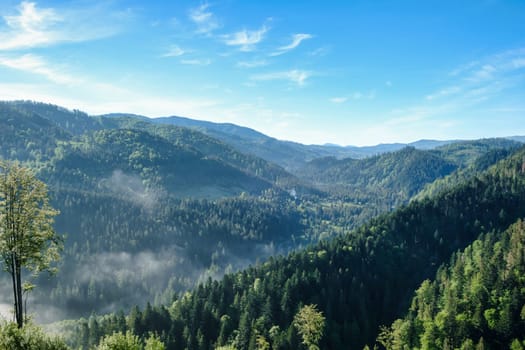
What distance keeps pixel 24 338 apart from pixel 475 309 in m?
138

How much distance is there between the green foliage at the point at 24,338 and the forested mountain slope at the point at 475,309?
10853cm

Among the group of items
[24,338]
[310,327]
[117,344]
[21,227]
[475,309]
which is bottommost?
[475,309]

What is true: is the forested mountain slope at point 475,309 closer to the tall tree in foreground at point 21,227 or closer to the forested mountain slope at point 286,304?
the forested mountain slope at point 286,304

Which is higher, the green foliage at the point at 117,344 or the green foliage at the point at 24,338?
the green foliage at the point at 24,338

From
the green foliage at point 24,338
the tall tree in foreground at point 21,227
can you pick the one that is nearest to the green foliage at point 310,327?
the green foliage at point 24,338

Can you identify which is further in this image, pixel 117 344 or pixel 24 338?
pixel 117 344

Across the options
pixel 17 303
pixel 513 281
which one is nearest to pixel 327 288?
pixel 513 281

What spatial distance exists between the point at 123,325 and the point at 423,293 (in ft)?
372

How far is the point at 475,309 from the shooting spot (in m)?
135

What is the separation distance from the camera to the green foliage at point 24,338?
35.7m

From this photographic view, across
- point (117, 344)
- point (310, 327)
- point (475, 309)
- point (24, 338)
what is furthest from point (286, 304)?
point (24, 338)

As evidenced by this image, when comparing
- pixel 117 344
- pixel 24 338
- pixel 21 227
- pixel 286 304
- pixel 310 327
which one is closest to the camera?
pixel 24 338

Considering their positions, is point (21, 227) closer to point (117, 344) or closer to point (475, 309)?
point (117, 344)

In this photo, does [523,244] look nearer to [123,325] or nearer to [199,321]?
[199,321]
